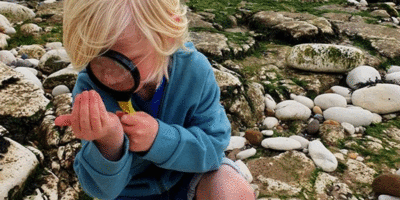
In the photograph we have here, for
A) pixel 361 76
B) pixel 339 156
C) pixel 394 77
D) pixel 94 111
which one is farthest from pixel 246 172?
pixel 394 77

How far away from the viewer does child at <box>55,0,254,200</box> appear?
3.88 ft

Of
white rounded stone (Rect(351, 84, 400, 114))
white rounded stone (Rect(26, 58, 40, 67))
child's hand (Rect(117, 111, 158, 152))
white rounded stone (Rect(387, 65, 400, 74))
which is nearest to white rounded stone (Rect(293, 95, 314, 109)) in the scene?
white rounded stone (Rect(351, 84, 400, 114))

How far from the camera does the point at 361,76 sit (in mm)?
3895

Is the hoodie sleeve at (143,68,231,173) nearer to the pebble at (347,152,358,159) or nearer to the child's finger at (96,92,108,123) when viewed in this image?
the child's finger at (96,92,108,123)

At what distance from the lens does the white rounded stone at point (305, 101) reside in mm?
3551

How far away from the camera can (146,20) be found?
1.25m

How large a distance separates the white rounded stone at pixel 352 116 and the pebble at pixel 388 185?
2.87 ft

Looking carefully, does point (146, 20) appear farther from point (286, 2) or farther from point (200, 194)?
point (286, 2)

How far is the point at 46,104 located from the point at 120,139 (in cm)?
193

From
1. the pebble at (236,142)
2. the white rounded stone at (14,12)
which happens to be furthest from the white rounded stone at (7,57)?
the pebble at (236,142)

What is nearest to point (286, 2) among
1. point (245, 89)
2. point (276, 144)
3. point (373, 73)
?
point (373, 73)

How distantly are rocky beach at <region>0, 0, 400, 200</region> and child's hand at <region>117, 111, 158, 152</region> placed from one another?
115cm

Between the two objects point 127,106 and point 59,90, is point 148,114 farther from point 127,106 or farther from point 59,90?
point 59,90

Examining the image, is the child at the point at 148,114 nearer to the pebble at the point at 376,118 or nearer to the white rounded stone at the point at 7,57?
the pebble at the point at 376,118
